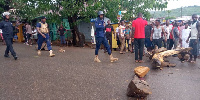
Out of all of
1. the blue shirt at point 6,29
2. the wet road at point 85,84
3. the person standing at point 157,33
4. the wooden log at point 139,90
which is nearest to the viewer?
the wooden log at point 139,90

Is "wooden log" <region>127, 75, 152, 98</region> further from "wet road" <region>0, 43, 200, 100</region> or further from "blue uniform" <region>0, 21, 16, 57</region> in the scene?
"blue uniform" <region>0, 21, 16, 57</region>

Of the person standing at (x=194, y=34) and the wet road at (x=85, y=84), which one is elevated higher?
the person standing at (x=194, y=34)

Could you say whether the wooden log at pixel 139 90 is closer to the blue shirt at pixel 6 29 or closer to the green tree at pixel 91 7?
the blue shirt at pixel 6 29

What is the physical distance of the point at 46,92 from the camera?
4.11 meters

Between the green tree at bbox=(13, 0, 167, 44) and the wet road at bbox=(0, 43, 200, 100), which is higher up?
the green tree at bbox=(13, 0, 167, 44)

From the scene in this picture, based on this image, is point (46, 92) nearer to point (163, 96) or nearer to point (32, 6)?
point (163, 96)

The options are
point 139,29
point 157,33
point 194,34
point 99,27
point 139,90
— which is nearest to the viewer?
point 139,90

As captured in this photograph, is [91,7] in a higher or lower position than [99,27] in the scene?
higher

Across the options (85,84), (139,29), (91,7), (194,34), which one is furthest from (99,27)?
(91,7)

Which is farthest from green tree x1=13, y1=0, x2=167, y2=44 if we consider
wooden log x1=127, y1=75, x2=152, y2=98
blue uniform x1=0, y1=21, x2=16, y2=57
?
wooden log x1=127, y1=75, x2=152, y2=98

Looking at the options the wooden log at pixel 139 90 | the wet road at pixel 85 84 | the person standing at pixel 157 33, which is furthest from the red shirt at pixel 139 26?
the wooden log at pixel 139 90

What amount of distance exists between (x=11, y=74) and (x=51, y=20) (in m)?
8.43

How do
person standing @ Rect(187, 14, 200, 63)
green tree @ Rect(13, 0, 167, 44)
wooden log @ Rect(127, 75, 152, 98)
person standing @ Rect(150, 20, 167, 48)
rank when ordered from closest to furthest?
wooden log @ Rect(127, 75, 152, 98) < person standing @ Rect(187, 14, 200, 63) < person standing @ Rect(150, 20, 167, 48) < green tree @ Rect(13, 0, 167, 44)

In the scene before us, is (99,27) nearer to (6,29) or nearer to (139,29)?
(139,29)
